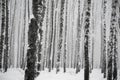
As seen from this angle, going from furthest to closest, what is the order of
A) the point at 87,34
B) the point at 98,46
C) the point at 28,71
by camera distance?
the point at 98,46, the point at 87,34, the point at 28,71

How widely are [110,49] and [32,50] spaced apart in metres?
7.48

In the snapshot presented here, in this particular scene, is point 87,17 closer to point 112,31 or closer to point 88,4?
point 88,4

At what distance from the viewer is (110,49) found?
11609 mm

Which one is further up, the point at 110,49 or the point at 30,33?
the point at 30,33

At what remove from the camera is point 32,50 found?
6.20 m

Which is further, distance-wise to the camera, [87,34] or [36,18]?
[87,34]

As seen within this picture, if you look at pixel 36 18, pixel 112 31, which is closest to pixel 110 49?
pixel 112 31

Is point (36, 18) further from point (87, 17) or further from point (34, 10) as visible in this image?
point (87, 17)

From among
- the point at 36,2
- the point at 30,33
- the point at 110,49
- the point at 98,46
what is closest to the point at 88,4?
the point at 110,49

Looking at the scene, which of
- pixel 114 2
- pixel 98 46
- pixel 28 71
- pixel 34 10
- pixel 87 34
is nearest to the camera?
pixel 28 71

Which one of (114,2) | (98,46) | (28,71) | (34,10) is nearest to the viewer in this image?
(28,71)

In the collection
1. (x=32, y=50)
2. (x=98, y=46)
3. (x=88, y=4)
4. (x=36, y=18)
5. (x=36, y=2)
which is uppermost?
(x=88, y=4)

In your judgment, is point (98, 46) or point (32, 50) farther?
point (98, 46)

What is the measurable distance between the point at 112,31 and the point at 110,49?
4.81 feet
